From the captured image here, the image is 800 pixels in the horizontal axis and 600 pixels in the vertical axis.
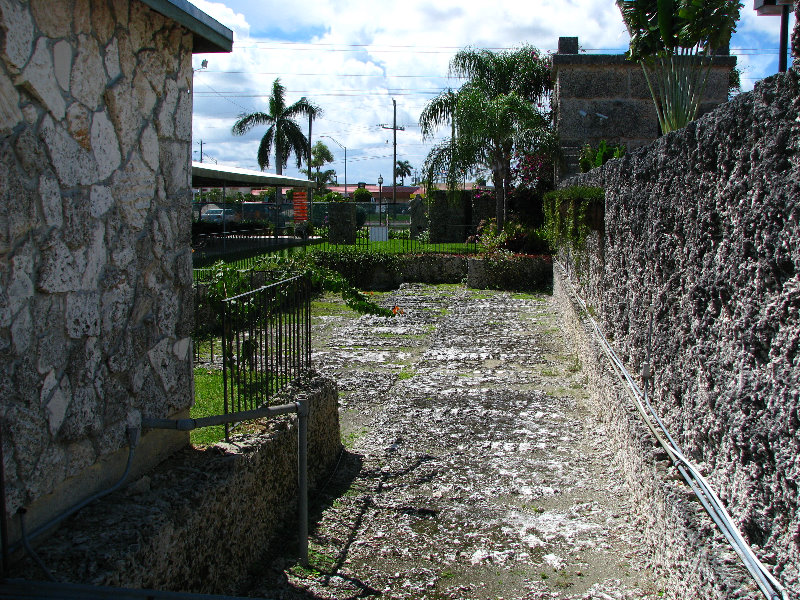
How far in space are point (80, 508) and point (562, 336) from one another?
8.90 m

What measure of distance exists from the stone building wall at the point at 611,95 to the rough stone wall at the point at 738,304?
14.2 meters

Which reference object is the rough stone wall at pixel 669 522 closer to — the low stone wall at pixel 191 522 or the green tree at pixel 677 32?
the low stone wall at pixel 191 522

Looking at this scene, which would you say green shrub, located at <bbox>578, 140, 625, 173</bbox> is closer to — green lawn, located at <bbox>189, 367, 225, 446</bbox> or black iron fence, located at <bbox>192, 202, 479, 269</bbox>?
black iron fence, located at <bbox>192, 202, 479, 269</bbox>

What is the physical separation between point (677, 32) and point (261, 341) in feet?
26.3

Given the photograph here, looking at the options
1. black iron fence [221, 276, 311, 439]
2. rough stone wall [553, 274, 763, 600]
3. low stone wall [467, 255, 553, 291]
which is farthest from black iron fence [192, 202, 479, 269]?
rough stone wall [553, 274, 763, 600]

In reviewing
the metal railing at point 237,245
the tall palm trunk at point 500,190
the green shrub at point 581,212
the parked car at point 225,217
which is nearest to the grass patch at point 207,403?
the green shrub at point 581,212

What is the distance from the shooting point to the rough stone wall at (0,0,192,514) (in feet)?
9.11

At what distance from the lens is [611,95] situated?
18234 mm

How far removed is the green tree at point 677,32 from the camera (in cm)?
948

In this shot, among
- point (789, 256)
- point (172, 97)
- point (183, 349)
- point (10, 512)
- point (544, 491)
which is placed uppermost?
point (172, 97)

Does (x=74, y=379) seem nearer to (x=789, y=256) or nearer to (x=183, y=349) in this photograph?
(x=183, y=349)

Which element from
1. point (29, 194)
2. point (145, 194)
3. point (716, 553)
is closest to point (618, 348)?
point (716, 553)

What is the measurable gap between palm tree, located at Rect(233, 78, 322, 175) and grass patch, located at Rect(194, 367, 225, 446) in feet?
128

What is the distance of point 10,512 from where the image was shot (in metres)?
2.75
